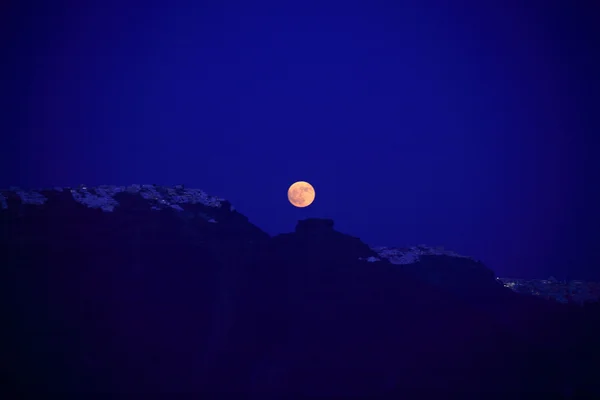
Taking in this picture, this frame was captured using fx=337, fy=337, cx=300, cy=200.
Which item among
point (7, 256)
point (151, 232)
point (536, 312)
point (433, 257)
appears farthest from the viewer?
point (433, 257)

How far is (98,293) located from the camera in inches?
1233

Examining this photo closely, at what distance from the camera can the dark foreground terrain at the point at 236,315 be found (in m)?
28.5

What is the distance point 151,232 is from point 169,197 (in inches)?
222

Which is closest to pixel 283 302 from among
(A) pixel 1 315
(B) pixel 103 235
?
(B) pixel 103 235

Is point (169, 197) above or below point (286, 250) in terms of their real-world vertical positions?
above

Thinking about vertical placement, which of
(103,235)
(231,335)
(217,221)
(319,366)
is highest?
(217,221)

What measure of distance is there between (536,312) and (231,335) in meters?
36.2

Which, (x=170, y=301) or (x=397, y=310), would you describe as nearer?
(x=170, y=301)

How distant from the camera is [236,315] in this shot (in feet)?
115

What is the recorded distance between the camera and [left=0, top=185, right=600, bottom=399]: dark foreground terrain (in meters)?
28.5

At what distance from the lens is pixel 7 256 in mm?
29734

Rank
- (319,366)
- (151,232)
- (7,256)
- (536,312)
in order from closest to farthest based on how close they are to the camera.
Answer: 1. (7,256)
2. (319,366)
3. (151,232)
4. (536,312)

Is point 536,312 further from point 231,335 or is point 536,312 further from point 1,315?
point 1,315

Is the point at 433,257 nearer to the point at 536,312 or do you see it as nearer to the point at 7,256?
the point at 536,312
